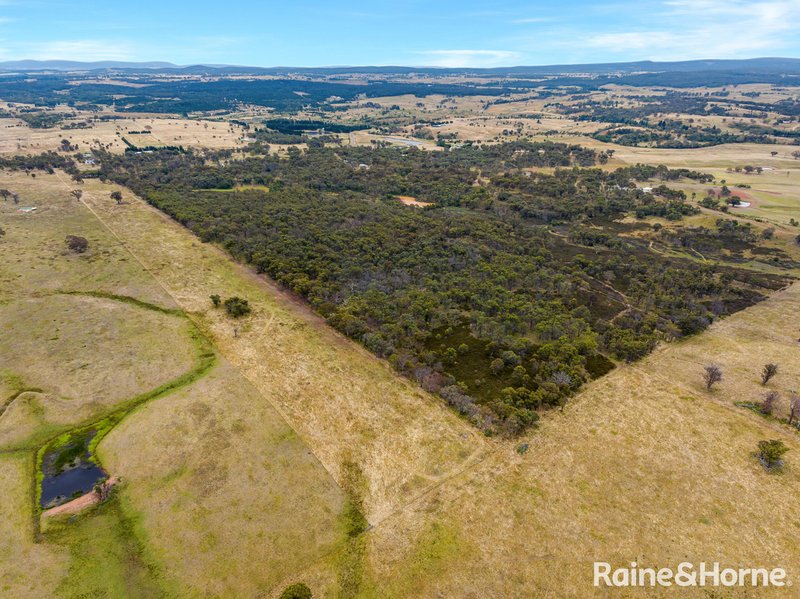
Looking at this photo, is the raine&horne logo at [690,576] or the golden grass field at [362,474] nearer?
the raine&horne logo at [690,576]

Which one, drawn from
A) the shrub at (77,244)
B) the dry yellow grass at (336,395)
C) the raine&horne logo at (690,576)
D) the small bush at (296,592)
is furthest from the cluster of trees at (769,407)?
the shrub at (77,244)

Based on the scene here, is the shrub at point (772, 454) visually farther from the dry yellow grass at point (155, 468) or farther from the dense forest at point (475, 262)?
the dry yellow grass at point (155, 468)

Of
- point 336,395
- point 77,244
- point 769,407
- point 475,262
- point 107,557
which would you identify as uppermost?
A: point 77,244

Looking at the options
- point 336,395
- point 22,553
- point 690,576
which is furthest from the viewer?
point 336,395

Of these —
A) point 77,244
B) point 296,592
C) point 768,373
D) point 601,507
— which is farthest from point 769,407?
point 77,244

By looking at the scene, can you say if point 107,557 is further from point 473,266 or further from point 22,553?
point 473,266

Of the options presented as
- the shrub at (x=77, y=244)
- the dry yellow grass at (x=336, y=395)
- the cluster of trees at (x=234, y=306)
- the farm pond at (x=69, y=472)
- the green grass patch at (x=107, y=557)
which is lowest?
the green grass patch at (x=107, y=557)
